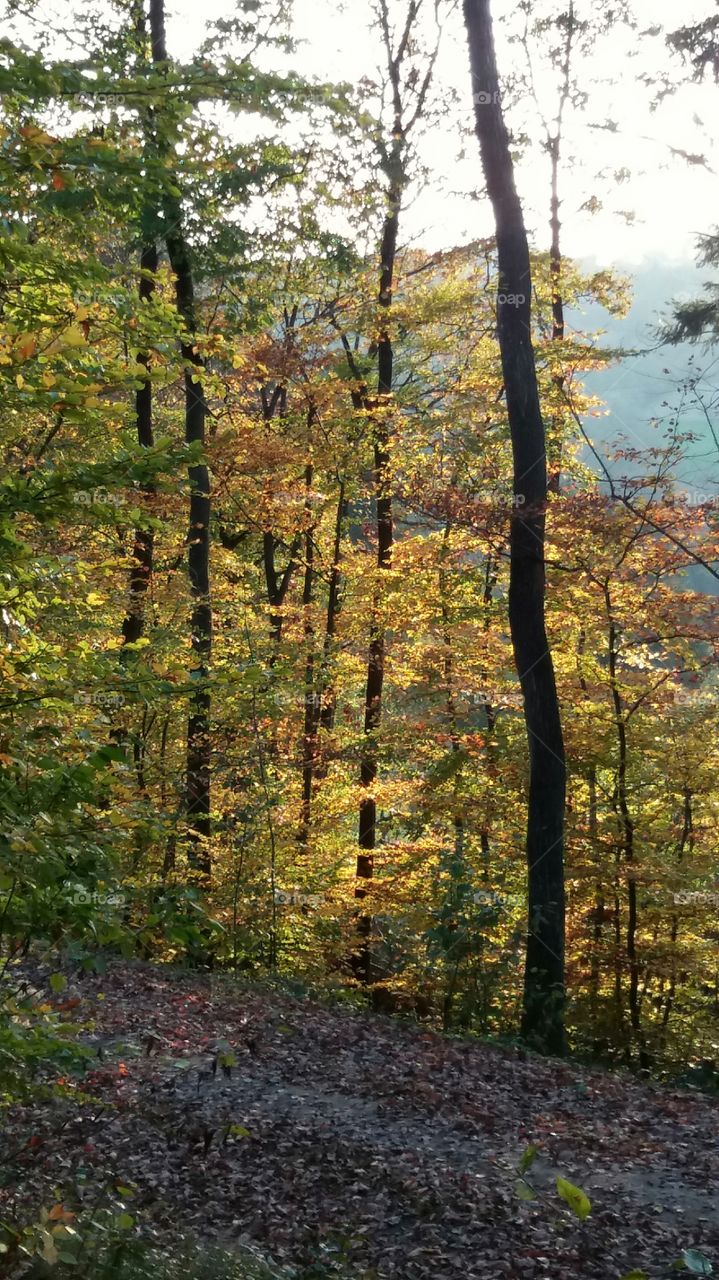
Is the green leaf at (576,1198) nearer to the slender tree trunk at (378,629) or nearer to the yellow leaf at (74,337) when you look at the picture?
the yellow leaf at (74,337)

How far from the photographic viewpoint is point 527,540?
9977mm

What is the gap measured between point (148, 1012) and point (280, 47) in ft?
36.7

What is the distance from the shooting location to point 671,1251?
488 centimetres

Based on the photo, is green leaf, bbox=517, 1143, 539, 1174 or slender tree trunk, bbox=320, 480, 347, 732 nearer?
green leaf, bbox=517, 1143, 539, 1174

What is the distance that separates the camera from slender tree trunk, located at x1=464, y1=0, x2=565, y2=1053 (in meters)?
9.81

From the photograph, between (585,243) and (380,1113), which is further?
(585,243)

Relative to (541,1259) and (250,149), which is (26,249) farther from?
(250,149)

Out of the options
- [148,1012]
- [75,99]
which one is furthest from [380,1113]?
[75,99]

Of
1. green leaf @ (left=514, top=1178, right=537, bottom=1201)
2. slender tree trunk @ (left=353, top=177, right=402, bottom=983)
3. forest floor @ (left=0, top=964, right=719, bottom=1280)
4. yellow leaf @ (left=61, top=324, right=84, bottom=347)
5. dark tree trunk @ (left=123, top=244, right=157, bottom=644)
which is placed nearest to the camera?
yellow leaf @ (left=61, top=324, right=84, bottom=347)

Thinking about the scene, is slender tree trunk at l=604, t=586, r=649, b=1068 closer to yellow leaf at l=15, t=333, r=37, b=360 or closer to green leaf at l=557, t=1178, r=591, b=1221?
green leaf at l=557, t=1178, r=591, b=1221

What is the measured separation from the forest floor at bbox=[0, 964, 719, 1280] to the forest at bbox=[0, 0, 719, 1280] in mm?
58

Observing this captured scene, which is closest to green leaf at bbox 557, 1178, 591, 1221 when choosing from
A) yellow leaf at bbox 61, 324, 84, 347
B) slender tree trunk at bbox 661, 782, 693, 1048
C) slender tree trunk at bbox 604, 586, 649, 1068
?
yellow leaf at bbox 61, 324, 84, 347

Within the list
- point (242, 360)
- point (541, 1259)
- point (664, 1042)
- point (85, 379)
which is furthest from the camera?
point (664, 1042)

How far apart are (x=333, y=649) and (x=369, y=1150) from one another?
971 cm
